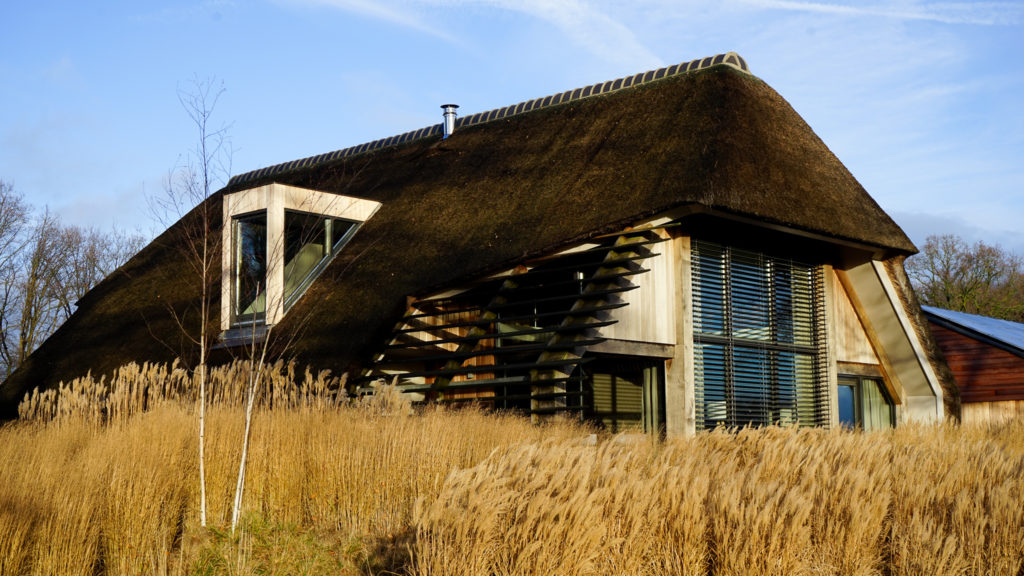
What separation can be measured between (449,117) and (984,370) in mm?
12124

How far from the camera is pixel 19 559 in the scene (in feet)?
17.4

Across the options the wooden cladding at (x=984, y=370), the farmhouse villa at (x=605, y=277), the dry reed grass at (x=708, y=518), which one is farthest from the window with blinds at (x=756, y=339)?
the wooden cladding at (x=984, y=370)

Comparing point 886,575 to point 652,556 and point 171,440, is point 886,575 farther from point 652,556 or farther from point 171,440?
point 171,440

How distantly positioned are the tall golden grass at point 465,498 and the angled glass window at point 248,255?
442 centimetres

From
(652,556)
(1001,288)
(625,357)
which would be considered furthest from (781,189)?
(1001,288)

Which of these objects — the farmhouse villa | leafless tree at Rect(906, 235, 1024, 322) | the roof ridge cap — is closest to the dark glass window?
the farmhouse villa

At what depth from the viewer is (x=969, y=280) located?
31.3m

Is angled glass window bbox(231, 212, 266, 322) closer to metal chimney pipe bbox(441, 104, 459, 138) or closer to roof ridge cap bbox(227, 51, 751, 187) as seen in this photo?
roof ridge cap bbox(227, 51, 751, 187)

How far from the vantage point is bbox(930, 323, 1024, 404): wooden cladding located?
19.0m

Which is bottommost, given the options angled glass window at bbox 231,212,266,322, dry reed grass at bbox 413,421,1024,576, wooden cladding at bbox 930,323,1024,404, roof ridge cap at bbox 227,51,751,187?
dry reed grass at bbox 413,421,1024,576

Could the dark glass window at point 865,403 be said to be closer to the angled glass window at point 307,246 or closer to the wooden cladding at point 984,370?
the wooden cladding at point 984,370

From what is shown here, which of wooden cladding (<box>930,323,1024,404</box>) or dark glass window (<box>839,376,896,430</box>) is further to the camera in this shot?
wooden cladding (<box>930,323,1024,404</box>)

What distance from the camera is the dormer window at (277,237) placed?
1181 cm

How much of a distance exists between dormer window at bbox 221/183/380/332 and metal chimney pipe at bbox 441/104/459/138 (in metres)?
2.56
